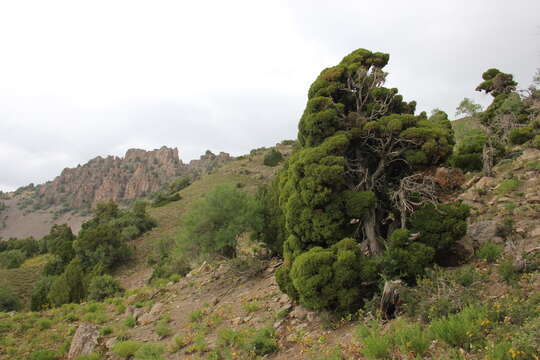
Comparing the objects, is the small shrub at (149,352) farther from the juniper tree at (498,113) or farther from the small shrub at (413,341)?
the juniper tree at (498,113)

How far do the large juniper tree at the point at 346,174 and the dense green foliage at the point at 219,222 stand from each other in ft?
15.0

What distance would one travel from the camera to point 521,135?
1853 centimetres

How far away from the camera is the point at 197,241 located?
14.5m

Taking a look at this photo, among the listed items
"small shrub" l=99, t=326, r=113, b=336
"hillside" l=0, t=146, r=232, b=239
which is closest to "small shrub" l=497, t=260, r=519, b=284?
"small shrub" l=99, t=326, r=113, b=336

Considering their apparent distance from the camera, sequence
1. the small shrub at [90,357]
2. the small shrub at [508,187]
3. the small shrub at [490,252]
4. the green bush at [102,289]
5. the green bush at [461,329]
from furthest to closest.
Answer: the green bush at [102,289] < the small shrub at [508,187] < the small shrub at [90,357] < the small shrub at [490,252] < the green bush at [461,329]

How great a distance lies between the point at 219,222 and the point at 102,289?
10919mm

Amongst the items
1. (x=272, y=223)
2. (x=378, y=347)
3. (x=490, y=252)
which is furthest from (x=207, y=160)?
(x=378, y=347)

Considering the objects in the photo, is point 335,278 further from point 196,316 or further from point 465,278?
point 196,316

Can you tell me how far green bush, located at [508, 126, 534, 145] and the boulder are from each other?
2430cm

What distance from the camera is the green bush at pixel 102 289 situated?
62.2ft

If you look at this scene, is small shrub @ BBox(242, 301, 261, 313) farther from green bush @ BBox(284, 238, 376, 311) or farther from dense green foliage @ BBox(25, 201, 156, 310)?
dense green foliage @ BBox(25, 201, 156, 310)

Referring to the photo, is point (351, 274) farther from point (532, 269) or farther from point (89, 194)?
point (89, 194)

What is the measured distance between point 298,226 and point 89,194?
105 m

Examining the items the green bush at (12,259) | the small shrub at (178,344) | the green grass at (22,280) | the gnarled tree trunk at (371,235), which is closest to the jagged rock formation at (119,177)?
the green bush at (12,259)
